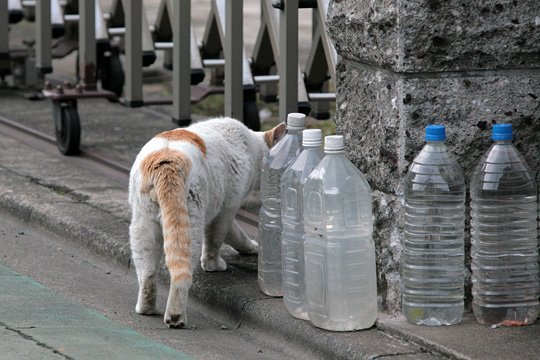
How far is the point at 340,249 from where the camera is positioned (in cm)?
487

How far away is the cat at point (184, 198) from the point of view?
504cm

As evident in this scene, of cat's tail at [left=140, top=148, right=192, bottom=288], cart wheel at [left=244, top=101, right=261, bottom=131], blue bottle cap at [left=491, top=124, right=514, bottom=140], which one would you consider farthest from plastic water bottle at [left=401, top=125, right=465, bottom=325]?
cart wheel at [left=244, top=101, right=261, bottom=131]

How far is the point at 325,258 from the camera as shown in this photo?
4.87 metres

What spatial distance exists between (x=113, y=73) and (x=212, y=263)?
16.7 feet

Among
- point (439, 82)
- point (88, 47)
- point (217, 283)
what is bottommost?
point (217, 283)

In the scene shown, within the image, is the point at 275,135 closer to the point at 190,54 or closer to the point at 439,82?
the point at 439,82

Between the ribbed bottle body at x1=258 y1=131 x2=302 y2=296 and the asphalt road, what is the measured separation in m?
0.27

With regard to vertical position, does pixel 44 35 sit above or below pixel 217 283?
above

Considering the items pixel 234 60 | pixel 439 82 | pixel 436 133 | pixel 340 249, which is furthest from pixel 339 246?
pixel 234 60

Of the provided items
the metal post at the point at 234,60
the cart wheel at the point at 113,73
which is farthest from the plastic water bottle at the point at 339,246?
the cart wheel at the point at 113,73

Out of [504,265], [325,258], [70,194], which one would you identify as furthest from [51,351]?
[70,194]

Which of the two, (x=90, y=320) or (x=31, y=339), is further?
(x=90, y=320)

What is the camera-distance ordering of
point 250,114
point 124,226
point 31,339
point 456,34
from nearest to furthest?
point 456,34, point 31,339, point 124,226, point 250,114

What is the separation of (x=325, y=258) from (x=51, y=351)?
1154 mm
